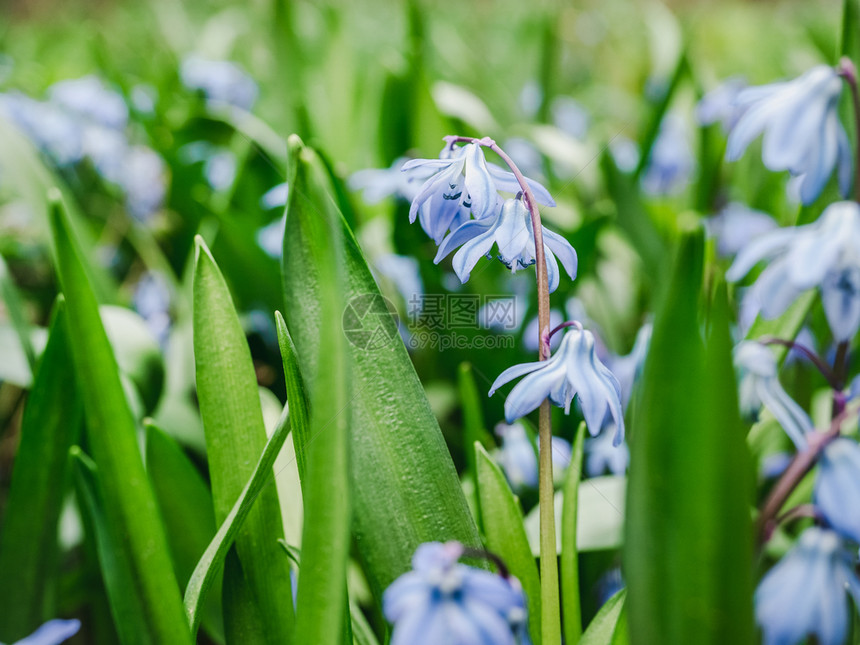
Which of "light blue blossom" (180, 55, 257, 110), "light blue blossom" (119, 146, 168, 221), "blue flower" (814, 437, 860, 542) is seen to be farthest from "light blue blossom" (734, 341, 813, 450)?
"light blue blossom" (180, 55, 257, 110)

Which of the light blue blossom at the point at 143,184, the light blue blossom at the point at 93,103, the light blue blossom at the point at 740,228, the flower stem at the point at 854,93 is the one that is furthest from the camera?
the light blue blossom at the point at 93,103

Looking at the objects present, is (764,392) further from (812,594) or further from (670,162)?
(670,162)

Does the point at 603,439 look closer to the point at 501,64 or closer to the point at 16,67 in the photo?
the point at 501,64

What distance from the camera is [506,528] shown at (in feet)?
2.16

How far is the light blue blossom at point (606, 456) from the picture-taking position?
2.94 feet

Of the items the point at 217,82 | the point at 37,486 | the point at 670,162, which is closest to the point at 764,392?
the point at 37,486

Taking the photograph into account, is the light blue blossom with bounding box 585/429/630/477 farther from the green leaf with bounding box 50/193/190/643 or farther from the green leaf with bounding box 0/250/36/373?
the green leaf with bounding box 0/250/36/373

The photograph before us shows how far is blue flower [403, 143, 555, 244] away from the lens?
57 centimetres

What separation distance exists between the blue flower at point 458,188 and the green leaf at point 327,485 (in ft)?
0.34

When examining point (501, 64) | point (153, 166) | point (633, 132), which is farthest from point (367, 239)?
point (501, 64)

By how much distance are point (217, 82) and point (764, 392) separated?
1.68m

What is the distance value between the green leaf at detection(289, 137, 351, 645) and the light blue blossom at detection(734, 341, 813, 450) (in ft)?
1.22

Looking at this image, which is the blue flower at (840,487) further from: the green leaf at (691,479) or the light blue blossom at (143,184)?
the light blue blossom at (143,184)

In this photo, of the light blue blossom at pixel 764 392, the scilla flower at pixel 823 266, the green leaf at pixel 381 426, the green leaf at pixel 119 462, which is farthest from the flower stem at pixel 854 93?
the green leaf at pixel 119 462
